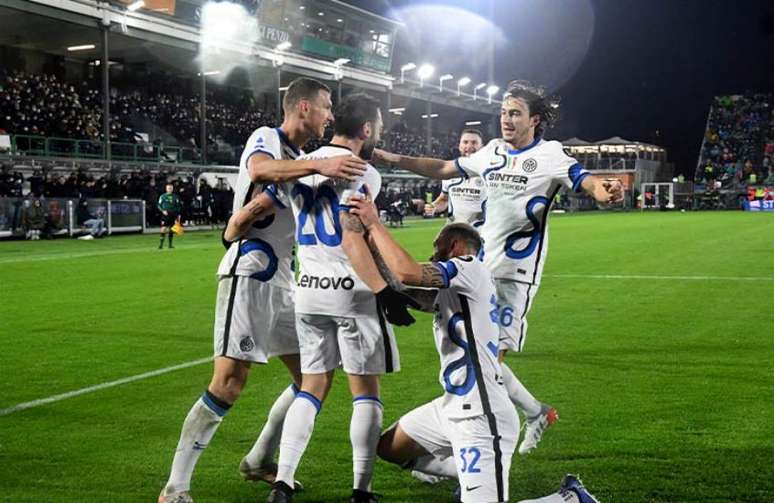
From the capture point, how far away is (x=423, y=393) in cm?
717

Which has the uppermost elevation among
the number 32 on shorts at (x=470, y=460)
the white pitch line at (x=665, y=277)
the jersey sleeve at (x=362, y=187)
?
the jersey sleeve at (x=362, y=187)

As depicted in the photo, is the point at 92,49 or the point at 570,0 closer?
the point at 92,49

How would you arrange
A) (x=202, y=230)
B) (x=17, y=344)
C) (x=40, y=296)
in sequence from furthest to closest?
(x=202, y=230) → (x=40, y=296) → (x=17, y=344)

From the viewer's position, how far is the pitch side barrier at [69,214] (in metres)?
27.6

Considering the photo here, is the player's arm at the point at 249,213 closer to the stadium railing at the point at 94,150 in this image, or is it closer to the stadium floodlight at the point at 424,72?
the stadium railing at the point at 94,150

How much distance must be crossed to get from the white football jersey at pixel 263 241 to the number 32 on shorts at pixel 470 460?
1502 mm

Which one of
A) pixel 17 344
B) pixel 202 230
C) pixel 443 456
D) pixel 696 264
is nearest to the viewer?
pixel 443 456

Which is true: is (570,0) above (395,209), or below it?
above

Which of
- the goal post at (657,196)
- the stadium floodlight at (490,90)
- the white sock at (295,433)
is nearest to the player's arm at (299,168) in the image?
the white sock at (295,433)

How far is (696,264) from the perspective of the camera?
18984mm

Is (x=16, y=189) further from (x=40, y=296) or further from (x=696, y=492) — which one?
(x=696, y=492)

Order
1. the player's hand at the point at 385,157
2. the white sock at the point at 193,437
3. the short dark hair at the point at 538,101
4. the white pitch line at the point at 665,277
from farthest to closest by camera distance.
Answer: the white pitch line at the point at 665,277 → the short dark hair at the point at 538,101 → the player's hand at the point at 385,157 → the white sock at the point at 193,437

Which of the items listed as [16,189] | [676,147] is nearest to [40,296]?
[16,189]

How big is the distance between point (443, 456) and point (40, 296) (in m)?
11.2
